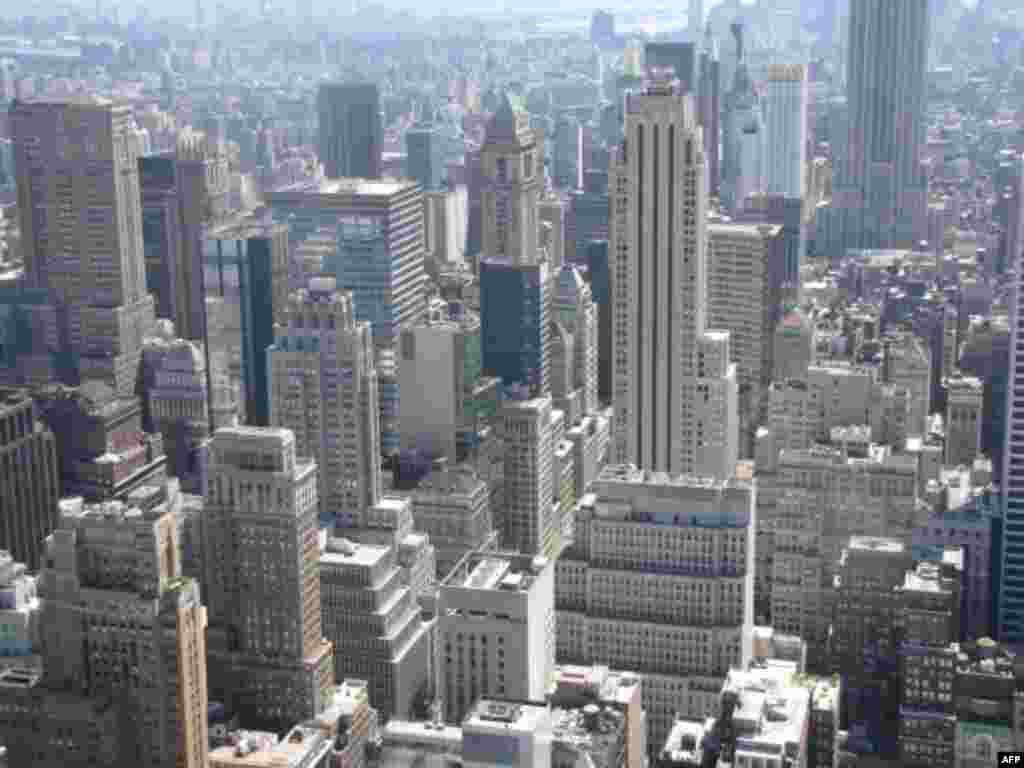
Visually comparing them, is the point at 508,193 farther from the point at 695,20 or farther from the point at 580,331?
the point at 695,20

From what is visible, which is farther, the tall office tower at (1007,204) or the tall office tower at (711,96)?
the tall office tower at (711,96)


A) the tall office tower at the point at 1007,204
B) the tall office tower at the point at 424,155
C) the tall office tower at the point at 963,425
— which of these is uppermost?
the tall office tower at the point at 424,155

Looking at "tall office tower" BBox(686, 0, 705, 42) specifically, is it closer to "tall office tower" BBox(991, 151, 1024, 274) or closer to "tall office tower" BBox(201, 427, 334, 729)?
"tall office tower" BBox(991, 151, 1024, 274)

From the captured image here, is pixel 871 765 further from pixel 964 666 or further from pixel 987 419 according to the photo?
pixel 987 419

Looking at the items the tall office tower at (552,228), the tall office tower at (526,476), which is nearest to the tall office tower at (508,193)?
the tall office tower at (552,228)

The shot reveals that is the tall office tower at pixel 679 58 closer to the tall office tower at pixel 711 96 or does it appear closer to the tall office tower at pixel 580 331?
the tall office tower at pixel 711 96

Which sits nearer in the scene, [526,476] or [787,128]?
[526,476]

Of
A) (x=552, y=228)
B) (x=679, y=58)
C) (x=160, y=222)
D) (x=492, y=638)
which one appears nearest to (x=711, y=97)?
(x=679, y=58)
